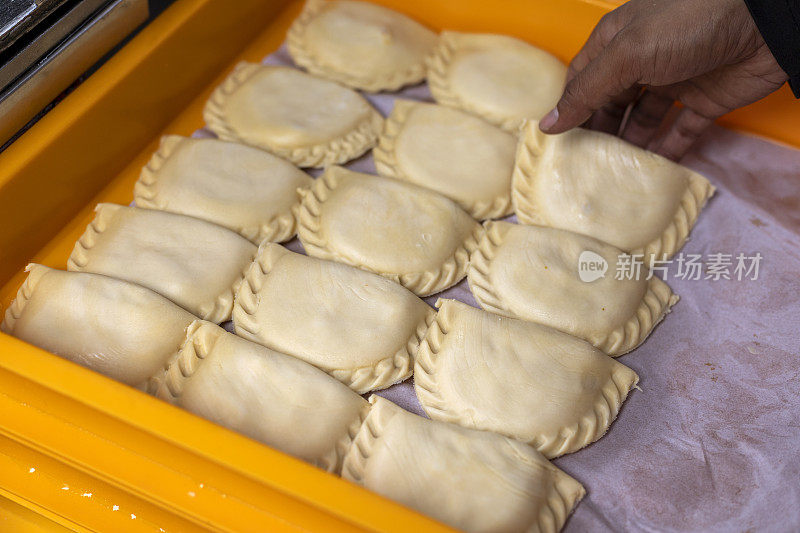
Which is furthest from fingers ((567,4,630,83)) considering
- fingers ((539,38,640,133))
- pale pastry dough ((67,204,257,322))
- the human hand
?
pale pastry dough ((67,204,257,322))

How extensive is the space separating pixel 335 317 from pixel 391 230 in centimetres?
30

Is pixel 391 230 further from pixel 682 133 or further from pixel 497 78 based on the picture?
pixel 682 133

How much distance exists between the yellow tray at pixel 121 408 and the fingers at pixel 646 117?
285 mm

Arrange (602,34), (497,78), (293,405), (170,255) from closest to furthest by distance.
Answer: (293,405), (170,255), (602,34), (497,78)

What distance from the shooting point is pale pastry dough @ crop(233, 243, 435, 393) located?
1468 millimetres

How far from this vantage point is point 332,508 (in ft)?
3.61

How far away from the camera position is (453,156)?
1.85 metres

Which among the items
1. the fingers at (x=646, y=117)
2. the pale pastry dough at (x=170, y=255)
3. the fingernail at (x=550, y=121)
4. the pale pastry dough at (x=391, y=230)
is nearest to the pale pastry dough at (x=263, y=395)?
the pale pastry dough at (x=170, y=255)

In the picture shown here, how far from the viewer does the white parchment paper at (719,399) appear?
1.37 metres

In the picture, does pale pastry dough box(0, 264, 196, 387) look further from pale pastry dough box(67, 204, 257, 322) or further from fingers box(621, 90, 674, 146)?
fingers box(621, 90, 674, 146)

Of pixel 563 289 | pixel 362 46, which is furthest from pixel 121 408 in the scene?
pixel 362 46

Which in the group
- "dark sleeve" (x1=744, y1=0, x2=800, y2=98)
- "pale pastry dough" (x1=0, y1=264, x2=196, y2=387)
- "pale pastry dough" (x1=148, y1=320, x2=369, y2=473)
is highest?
"dark sleeve" (x1=744, y1=0, x2=800, y2=98)

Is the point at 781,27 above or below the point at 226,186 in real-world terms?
above

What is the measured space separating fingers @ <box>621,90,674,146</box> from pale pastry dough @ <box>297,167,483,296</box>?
595 mm
